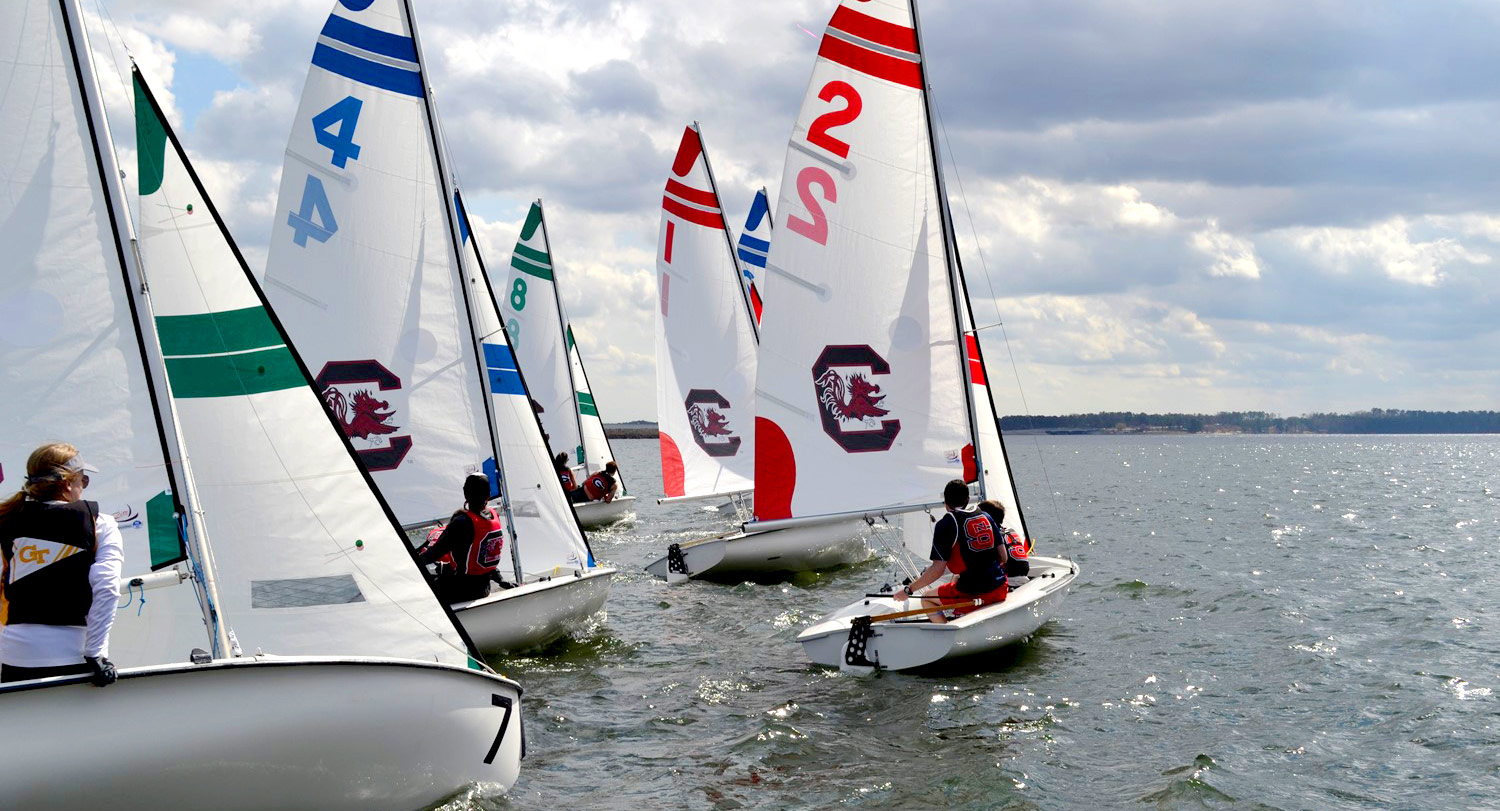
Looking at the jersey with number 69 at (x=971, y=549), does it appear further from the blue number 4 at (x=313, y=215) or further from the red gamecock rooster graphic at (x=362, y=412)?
the blue number 4 at (x=313, y=215)

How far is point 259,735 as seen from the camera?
214 inches

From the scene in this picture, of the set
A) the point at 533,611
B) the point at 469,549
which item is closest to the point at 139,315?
the point at 469,549

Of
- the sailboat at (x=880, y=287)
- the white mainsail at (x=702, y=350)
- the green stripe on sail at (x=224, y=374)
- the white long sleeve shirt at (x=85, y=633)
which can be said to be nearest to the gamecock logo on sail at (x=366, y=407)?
the sailboat at (x=880, y=287)

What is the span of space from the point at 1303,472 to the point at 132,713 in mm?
72622

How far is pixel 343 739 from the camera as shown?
5.69 meters

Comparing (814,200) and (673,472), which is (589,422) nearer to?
(673,472)

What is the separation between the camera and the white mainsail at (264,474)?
21.5 ft

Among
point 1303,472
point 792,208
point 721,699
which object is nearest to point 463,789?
point 721,699

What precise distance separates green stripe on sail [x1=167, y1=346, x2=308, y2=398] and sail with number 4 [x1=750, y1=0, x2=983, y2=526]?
755cm

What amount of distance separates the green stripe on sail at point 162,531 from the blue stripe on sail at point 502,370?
657cm

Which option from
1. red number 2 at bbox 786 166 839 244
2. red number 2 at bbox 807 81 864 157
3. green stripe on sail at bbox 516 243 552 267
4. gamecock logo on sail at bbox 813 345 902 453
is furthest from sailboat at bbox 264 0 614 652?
green stripe on sail at bbox 516 243 552 267

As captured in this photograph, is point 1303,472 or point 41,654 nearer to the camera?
point 41,654

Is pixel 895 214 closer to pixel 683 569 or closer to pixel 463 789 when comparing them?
pixel 683 569

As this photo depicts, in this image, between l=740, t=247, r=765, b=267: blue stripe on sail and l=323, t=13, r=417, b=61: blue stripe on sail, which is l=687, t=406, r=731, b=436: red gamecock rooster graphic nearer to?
l=740, t=247, r=765, b=267: blue stripe on sail
